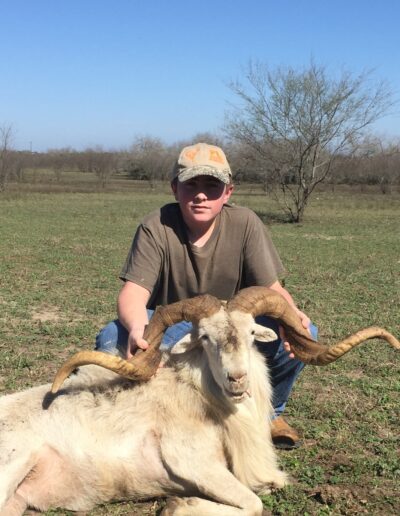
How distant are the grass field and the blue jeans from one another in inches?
20.0

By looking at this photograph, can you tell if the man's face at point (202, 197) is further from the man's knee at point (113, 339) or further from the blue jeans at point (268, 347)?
the man's knee at point (113, 339)

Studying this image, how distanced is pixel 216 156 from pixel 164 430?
2264 millimetres

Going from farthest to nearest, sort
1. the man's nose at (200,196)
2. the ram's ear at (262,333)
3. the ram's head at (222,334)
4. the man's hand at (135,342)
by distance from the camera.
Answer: the man's nose at (200,196)
the ram's ear at (262,333)
the man's hand at (135,342)
the ram's head at (222,334)

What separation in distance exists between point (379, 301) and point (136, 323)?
311 inches

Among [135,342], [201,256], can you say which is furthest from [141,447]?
[201,256]

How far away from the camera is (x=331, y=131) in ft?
103

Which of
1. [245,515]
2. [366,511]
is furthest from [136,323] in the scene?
[366,511]

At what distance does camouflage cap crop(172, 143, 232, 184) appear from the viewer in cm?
486

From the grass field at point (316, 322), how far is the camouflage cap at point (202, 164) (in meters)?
2.49

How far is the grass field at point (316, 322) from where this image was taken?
4562 mm

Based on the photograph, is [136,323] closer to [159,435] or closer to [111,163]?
[159,435]

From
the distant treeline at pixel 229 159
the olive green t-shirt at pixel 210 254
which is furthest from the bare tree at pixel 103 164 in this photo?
the olive green t-shirt at pixel 210 254

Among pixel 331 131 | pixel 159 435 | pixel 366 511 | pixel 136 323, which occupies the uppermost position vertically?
pixel 331 131

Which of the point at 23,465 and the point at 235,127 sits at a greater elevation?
the point at 235,127
